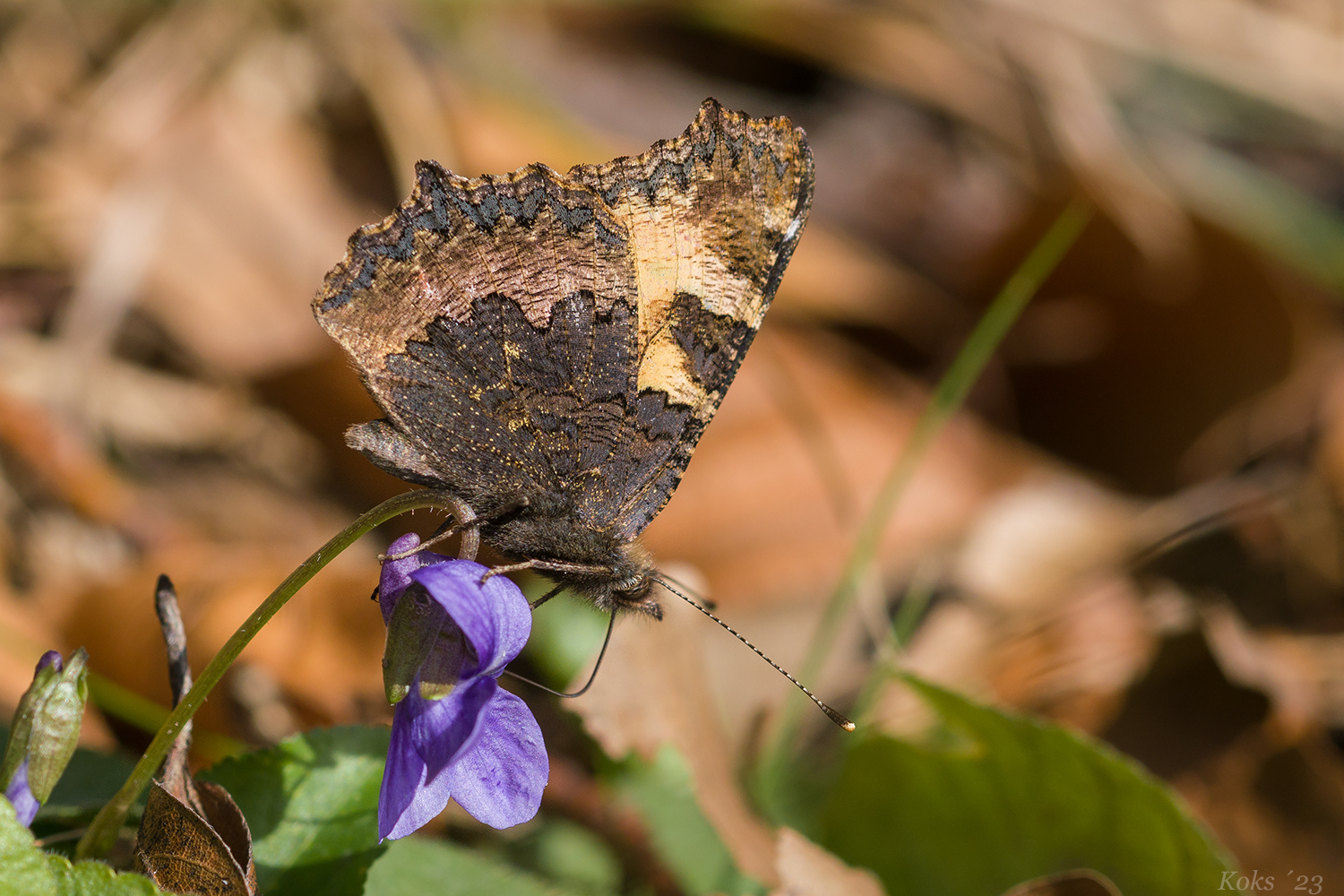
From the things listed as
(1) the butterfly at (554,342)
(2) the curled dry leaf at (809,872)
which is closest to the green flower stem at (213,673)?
(1) the butterfly at (554,342)

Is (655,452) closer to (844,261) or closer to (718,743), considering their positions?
(718,743)

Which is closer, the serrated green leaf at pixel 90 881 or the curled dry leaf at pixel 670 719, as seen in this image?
the serrated green leaf at pixel 90 881

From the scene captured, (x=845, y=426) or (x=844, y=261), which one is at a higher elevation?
(x=844, y=261)

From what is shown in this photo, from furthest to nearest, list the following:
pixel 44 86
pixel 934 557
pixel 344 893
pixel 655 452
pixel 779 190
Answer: pixel 44 86, pixel 934 557, pixel 779 190, pixel 655 452, pixel 344 893

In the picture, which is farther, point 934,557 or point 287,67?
point 287,67

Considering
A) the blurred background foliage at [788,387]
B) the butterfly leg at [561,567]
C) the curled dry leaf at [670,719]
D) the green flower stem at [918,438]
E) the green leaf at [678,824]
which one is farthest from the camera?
the green flower stem at [918,438]

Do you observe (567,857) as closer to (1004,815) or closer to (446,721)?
(1004,815)

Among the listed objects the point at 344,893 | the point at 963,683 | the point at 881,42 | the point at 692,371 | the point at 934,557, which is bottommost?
the point at 344,893

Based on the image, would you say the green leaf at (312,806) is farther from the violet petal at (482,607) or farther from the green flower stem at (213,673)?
the violet petal at (482,607)

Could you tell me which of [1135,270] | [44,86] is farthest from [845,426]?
[44,86]
